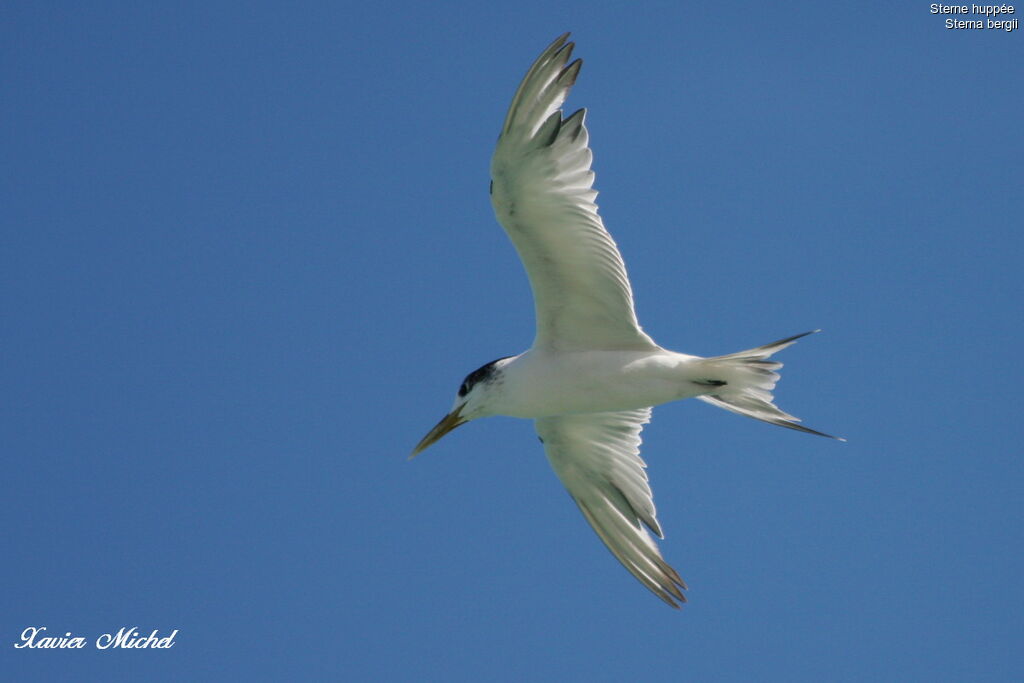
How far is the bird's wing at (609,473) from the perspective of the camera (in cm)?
898

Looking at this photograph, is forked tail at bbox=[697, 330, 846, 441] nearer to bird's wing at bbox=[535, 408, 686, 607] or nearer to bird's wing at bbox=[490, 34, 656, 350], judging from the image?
bird's wing at bbox=[490, 34, 656, 350]

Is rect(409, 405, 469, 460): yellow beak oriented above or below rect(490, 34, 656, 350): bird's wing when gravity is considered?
below

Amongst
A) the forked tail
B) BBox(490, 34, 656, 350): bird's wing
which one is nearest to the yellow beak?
BBox(490, 34, 656, 350): bird's wing

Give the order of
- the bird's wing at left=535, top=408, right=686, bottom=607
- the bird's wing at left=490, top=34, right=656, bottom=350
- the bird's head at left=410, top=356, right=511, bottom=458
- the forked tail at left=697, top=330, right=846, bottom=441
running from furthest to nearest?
the bird's wing at left=535, top=408, right=686, bottom=607, the bird's head at left=410, top=356, right=511, bottom=458, the forked tail at left=697, top=330, right=846, bottom=441, the bird's wing at left=490, top=34, right=656, bottom=350

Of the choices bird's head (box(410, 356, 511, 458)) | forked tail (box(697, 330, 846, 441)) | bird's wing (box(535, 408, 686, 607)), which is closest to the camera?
forked tail (box(697, 330, 846, 441))

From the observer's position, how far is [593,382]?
310 inches

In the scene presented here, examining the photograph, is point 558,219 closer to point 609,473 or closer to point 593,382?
point 593,382

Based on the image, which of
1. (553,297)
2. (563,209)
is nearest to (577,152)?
(563,209)

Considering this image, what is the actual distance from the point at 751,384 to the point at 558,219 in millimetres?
1586

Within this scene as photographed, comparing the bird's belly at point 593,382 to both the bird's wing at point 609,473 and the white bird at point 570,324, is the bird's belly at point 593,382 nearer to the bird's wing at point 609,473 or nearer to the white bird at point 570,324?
the white bird at point 570,324

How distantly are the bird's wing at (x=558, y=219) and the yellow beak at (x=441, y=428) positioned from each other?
2.45ft

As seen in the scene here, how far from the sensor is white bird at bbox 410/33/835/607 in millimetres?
7270

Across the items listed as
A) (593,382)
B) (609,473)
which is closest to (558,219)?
(593,382)

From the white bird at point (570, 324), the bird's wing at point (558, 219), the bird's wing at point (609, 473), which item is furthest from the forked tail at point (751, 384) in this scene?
the bird's wing at point (609, 473)
